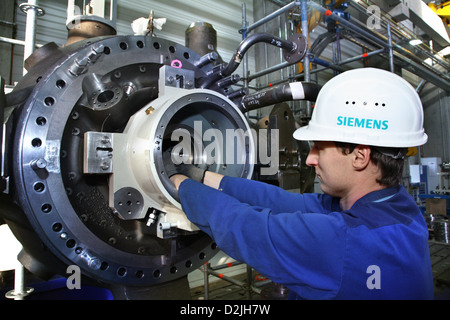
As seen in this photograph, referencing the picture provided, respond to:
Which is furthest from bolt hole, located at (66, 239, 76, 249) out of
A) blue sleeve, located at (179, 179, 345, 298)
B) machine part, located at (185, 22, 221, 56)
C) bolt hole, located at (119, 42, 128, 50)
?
machine part, located at (185, 22, 221, 56)

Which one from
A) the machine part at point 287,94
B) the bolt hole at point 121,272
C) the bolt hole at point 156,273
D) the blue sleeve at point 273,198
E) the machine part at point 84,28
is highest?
the machine part at point 84,28

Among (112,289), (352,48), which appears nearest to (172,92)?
(112,289)

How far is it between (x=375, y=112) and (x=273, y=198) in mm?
485

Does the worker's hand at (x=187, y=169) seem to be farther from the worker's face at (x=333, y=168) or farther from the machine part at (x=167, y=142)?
the worker's face at (x=333, y=168)

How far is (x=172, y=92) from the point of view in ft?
3.28

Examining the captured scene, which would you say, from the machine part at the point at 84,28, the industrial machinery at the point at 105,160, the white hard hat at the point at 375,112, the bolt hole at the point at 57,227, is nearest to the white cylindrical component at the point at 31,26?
the machine part at the point at 84,28

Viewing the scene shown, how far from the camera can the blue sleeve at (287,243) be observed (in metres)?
0.66

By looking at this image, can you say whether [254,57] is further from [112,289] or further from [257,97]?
[112,289]

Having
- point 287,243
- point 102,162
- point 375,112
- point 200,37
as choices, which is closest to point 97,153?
point 102,162

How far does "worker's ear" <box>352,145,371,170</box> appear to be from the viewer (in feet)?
2.72

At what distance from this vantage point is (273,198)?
1124 millimetres

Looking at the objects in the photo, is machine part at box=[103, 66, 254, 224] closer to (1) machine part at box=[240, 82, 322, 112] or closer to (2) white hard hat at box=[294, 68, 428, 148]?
(1) machine part at box=[240, 82, 322, 112]

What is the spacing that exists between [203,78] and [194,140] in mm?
281

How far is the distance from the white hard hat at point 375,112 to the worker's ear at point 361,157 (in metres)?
0.04
